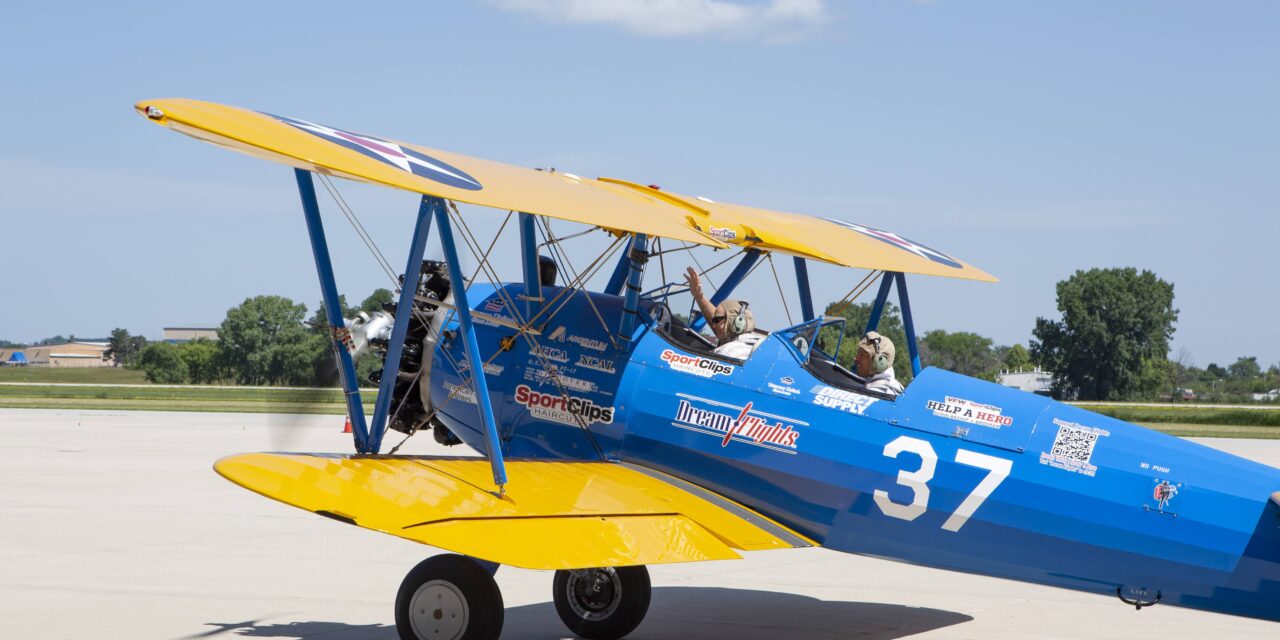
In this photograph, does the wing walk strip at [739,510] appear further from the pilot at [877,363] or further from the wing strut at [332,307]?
the wing strut at [332,307]

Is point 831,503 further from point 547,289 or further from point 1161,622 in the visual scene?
point 1161,622

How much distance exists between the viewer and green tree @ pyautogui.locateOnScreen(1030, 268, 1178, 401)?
7769 cm

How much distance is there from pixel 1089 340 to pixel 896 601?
75302 millimetres

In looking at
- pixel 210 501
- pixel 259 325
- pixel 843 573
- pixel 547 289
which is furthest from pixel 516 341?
pixel 259 325

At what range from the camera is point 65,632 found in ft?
26.6

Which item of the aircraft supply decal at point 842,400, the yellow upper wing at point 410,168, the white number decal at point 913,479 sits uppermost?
the yellow upper wing at point 410,168

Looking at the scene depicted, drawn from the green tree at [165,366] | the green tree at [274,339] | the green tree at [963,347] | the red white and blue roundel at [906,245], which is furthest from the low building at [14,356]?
the red white and blue roundel at [906,245]

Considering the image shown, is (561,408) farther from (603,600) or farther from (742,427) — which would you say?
(603,600)

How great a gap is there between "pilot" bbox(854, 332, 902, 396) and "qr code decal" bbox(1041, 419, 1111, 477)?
0.99m

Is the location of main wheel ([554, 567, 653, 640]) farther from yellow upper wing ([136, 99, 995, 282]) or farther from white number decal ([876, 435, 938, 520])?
yellow upper wing ([136, 99, 995, 282])

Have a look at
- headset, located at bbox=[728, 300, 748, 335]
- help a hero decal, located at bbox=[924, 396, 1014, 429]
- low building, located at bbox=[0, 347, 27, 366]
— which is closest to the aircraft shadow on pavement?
help a hero decal, located at bbox=[924, 396, 1014, 429]

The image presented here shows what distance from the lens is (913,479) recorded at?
7.34m

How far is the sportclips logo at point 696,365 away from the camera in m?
7.96

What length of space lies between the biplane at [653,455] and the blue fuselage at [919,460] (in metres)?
0.01
